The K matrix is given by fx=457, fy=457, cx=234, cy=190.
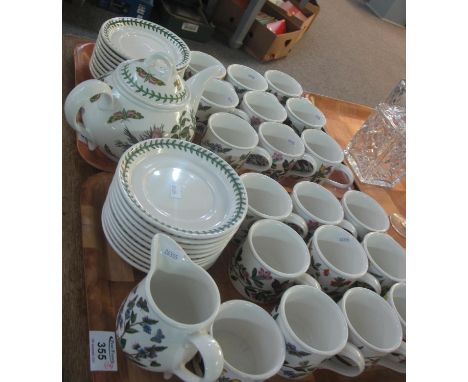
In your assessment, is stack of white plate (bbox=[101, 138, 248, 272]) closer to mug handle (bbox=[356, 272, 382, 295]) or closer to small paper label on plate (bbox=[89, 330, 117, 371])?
small paper label on plate (bbox=[89, 330, 117, 371])

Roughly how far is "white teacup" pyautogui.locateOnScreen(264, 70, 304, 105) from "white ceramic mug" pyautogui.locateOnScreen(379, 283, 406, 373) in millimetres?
467

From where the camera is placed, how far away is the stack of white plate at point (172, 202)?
1.69 feet

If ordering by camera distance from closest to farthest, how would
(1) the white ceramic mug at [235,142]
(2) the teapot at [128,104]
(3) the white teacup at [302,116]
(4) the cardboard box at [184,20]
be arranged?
(2) the teapot at [128,104] < (1) the white ceramic mug at [235,142] < (3) the white teacup at [302,116] < (4) the cardboard box at [184,20]

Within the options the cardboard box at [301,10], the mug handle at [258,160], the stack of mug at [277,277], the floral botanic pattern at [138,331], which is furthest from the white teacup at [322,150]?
the cardboard box at [301,10]

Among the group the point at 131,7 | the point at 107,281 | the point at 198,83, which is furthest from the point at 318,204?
the point at 131,7

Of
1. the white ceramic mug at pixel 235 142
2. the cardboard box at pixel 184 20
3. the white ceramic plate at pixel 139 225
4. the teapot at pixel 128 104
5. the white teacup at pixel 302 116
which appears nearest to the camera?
the white ceramic plate at pixel 139 225

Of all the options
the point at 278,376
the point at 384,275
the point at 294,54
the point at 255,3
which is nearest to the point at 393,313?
the point at 384,275

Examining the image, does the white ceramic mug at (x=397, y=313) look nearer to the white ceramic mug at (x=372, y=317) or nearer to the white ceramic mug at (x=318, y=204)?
the white ceramic mug at (x=372, y=317)

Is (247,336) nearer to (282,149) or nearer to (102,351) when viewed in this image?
(102,351)

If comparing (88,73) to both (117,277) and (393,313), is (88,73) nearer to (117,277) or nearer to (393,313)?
(117,277)

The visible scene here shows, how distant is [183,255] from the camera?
19.1 inches

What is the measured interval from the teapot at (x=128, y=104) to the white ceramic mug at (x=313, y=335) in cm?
29

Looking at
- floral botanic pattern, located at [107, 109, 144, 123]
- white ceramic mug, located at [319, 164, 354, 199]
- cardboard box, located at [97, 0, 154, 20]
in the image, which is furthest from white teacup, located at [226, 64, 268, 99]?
cardboard box, located at [97, 0, 154, 20]

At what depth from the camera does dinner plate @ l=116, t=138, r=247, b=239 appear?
1.74ft
